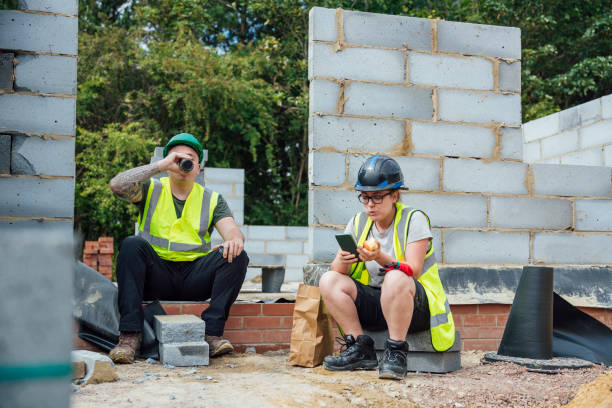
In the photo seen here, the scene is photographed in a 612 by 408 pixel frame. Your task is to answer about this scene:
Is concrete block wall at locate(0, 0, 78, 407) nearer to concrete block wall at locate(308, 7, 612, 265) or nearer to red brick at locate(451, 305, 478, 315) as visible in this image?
concrete block wall at locate(308, 7, 612, 265)

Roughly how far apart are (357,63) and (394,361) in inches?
90.8

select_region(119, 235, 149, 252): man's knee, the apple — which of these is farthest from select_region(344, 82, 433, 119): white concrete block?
select_region(119, 235, 149, 252): man's knee

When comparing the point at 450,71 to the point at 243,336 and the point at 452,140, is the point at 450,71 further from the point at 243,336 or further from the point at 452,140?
the point at 243,336

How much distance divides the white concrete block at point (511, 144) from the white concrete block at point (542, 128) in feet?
8.60

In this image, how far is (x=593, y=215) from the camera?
489 cm

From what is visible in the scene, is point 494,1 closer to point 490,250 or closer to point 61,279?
point 490,250

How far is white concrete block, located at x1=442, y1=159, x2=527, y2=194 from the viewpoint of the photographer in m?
4.66

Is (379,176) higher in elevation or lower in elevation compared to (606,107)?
lower

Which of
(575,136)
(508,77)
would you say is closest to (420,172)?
(508,77)

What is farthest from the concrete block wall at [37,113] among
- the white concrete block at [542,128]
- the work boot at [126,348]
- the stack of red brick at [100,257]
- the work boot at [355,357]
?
the stack of red brick at [100,257]

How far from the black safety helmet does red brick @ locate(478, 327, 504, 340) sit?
163cm

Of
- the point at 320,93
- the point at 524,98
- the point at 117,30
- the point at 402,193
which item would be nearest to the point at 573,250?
the point at 402,193

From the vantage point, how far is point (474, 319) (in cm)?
448

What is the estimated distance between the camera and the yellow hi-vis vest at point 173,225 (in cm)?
392
